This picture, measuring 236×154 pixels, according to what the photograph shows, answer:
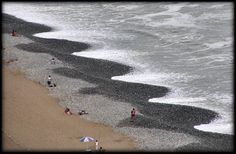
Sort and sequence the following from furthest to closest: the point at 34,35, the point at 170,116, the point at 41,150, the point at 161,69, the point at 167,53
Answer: the point at 34,35 → the point at 167,53 → the point at 161,69 → the point at 170,116 → the point at 41,150

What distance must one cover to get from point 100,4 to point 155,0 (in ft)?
36.1

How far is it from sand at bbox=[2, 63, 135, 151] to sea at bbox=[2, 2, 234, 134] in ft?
26.3

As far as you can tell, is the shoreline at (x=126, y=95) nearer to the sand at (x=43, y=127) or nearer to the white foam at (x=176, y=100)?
the white foam at (x=176, y=100)

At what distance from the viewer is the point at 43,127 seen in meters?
37.5

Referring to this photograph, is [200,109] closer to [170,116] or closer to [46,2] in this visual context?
[170,116]

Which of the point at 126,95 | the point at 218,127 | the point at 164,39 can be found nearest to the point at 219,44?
the point at 164,39

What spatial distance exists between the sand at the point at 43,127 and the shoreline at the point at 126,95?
192cm

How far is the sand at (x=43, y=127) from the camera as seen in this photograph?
34375mm

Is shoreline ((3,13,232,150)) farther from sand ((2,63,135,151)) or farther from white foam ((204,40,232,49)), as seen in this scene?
white foam ((204,40,232,49))

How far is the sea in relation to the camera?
47.5 m

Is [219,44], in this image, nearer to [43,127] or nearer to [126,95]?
[126,95]

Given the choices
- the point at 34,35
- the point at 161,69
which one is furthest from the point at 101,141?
the point at 34,35

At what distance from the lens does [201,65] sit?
55.9m

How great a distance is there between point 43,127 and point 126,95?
1040cm
